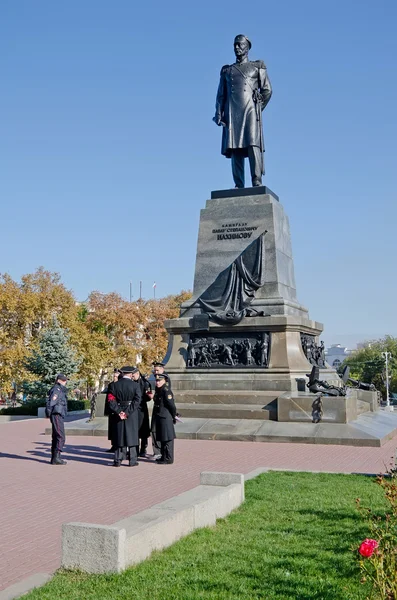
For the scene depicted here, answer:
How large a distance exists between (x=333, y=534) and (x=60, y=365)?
83.3ft

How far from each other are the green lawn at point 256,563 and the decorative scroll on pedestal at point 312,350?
1128 centimetres

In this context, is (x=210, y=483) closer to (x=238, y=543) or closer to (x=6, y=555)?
(x=238, y=543)

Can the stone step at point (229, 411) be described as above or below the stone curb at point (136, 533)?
above

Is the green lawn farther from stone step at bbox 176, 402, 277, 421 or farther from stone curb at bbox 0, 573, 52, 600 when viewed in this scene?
stone step at bbox 176, 402, 277, 421

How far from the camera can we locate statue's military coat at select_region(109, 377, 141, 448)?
1225cm

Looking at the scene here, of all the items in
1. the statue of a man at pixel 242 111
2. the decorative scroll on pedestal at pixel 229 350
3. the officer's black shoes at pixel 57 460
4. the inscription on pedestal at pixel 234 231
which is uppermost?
the statue of a man at pixel 242 111

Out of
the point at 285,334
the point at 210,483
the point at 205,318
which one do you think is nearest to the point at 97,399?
the point at 205,318

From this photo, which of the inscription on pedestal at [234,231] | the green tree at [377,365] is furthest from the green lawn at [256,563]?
the green tree at [377,365]

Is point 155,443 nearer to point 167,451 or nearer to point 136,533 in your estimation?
point 167,451

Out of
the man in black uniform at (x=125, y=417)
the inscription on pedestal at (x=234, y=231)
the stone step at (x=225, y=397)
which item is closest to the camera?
the man in black uniform at (x=125, y=417)

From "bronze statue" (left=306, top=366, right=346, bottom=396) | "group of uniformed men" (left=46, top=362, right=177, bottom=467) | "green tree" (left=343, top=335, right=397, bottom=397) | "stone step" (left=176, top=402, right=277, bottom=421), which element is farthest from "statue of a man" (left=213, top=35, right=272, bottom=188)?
"green tree" (left=343, top=335, right=397, bottom=397)

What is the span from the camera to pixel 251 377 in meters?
18.3

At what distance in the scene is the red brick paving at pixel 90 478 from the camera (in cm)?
699

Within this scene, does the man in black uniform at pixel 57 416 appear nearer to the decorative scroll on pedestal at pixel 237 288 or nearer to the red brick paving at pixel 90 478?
the red brick paving at pixel 90 478
